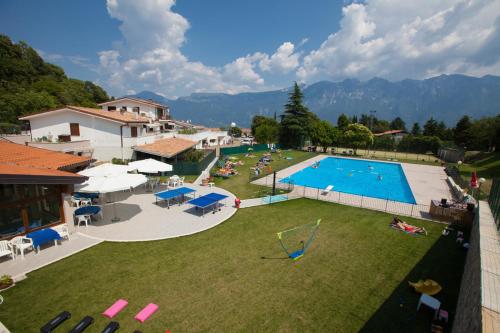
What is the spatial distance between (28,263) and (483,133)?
67207 mm

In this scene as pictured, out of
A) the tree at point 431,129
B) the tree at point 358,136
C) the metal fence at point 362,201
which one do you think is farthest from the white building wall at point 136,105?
the tree at point 431,129

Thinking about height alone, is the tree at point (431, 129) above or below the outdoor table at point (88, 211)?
above

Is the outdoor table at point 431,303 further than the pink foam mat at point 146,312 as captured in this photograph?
Yes

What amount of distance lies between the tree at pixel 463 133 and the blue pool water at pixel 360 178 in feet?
97.8

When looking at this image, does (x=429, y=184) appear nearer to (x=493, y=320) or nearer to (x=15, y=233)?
(x=493, y=320)

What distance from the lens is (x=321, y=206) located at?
17.6 metres

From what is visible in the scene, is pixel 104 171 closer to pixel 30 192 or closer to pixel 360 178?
pixel 30 192

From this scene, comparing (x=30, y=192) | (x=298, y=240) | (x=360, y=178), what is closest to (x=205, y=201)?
(x=298, y=240)

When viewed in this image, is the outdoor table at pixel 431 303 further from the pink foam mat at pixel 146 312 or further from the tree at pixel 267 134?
the tree at pixel 267 134

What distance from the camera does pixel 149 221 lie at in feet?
46.0

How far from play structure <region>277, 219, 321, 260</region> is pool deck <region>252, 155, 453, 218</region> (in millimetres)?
6367

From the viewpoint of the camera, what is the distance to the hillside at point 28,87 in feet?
121

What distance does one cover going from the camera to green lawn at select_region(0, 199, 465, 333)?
705 cm

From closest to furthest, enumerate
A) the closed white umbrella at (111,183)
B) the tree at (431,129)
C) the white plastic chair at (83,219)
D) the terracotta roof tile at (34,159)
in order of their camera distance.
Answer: the terracotta roof tile at (34,159), the closed white umbrella at (111,183), the white plastic chair at (83,219), the tree at (431,129)
